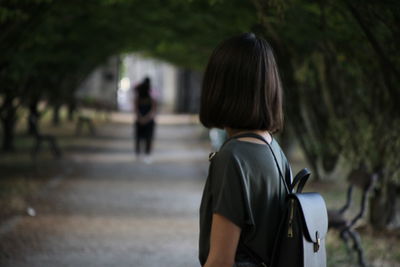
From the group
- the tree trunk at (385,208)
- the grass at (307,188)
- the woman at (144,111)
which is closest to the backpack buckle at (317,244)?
the grass at (307,188)

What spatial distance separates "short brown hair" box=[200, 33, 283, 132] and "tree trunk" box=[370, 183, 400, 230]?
7262 mm

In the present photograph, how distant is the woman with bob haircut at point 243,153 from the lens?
8.35 feet

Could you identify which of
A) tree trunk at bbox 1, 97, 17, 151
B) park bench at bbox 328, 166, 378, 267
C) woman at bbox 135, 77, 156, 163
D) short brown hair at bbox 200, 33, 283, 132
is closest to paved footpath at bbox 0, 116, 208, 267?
woman at bbox 135, 77, 156, 163

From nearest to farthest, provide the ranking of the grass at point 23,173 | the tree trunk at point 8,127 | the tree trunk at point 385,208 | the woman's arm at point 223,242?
1. the woman's arm at point 223,242
2. the tree trunk at point 385,208
3. the grass at point 23,173
4. the tree trunk at point 8,127

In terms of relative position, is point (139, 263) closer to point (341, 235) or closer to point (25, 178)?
point (341, 235)

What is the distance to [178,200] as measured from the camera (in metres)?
12.2

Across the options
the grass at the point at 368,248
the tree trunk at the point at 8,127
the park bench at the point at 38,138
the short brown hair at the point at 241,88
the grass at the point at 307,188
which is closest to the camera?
the short brown hair at the point at 241,88

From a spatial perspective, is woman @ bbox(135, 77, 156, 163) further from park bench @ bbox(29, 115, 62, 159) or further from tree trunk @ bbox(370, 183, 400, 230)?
tree trunk @ bbox(370, 183, 400, 230)

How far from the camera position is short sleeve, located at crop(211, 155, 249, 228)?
2529 mm

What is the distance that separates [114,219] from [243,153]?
7.73m

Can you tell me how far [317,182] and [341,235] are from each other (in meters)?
7.03

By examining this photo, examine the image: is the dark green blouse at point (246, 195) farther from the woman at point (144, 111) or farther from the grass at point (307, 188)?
the woman at point (144, 111)

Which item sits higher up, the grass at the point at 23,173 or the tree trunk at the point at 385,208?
the tree trunk at the point at 385,208

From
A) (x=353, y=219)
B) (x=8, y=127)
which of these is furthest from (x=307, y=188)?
(x=8, y=127)
